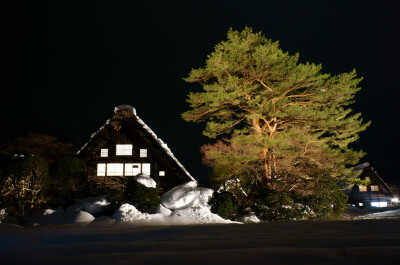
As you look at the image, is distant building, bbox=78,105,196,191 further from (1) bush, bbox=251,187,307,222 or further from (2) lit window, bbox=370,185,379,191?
(2) lit window, bbox=370,185,379,191

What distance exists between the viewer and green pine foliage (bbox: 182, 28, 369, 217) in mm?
14234

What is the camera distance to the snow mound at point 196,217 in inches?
428

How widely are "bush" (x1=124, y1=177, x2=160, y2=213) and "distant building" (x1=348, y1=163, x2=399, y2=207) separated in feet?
105

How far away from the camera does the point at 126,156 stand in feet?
61.3

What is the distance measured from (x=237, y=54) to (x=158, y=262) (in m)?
13.9

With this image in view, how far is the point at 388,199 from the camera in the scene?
36281 mm

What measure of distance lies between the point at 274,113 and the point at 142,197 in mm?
7556

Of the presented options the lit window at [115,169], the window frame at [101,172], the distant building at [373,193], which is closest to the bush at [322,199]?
the lit window at [115,169]

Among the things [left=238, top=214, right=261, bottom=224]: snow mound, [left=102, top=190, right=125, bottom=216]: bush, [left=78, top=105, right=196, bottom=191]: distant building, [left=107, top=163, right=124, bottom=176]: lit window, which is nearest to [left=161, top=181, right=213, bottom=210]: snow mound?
[left=238, top=214, right=261, bottom=224]: snow mound

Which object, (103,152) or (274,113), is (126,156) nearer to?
(103,152)

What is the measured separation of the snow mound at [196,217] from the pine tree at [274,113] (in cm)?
301

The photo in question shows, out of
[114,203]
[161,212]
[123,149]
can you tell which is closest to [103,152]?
[123,149]

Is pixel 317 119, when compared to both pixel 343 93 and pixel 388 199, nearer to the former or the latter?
pixel 343 93

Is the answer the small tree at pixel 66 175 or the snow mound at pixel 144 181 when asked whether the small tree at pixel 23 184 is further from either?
the snow mound at pixel 144 181
